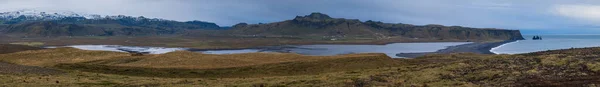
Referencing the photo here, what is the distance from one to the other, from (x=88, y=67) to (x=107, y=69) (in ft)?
8.25

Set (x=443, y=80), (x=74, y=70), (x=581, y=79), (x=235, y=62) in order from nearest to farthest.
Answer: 1. (x=581, y=79)
2. (x=443, y=80)
3. (x=74, y=70)
4. (x=235, y=62)

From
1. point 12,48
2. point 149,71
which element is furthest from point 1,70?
point 12,48

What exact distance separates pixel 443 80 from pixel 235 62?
101ft

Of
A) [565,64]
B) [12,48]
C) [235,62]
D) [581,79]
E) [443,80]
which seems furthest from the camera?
[12,48]

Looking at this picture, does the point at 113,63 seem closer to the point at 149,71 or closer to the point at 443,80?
the point at 149,71

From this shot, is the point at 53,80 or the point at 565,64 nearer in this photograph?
Result: the point at 53,80

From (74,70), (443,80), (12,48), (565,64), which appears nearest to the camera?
(443,80)

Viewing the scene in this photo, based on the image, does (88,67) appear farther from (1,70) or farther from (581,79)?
(581,79)

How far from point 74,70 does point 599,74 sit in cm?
5250

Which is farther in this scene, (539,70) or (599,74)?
(539,70)

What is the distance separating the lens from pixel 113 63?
6412 cm

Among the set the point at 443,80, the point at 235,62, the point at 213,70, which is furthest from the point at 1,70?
the point at 443,80

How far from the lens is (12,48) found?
120 m

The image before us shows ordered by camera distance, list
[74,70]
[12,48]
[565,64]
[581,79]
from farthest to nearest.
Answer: [12,48], [74,70], [565,64], [581,79]
